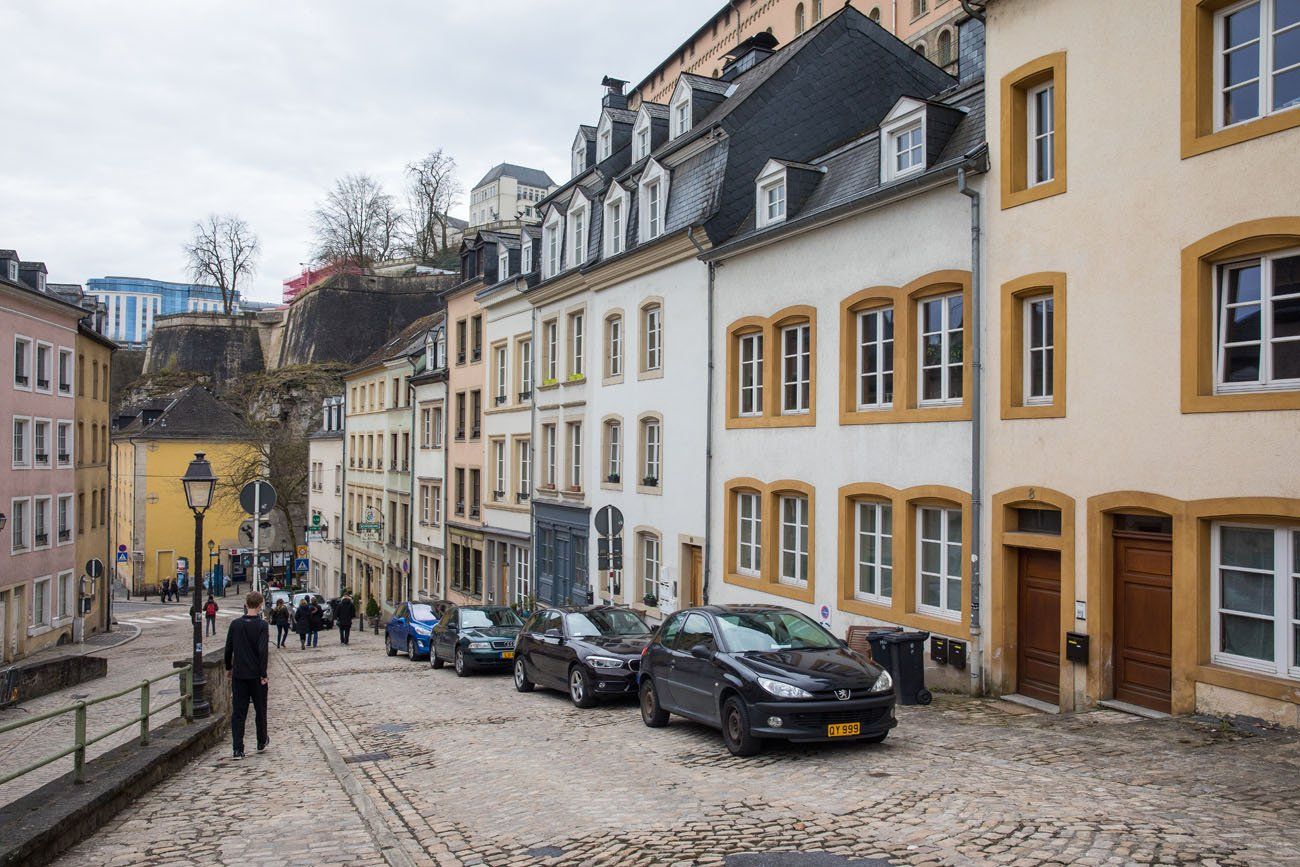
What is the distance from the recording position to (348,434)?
56188 mm

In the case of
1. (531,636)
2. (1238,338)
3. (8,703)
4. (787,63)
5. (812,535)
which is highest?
(787,63)

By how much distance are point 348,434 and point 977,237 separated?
46361 mm

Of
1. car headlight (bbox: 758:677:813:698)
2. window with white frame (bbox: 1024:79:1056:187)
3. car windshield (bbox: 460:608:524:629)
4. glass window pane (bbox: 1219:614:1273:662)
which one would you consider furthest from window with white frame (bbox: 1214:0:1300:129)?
car windshield (bbox: 460:608:524:629)

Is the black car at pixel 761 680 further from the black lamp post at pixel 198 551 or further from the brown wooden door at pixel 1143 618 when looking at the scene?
the black lamp post at pixel 198 551

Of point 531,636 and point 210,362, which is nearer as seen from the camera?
point 531,636

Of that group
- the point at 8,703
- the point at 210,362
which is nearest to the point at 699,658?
the point at 8,703

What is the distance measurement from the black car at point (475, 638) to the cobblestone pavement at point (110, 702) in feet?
17.1

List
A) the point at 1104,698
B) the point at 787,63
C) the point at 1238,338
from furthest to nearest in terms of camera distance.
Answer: the point at 787,63 < the point at 1104,698 < the point at 1238,338

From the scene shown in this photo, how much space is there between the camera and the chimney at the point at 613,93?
121ft

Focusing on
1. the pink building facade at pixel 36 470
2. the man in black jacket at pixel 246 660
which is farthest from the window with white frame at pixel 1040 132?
the pink building facade at pixel 36 470

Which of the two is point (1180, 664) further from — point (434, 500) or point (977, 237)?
point (434, 500)

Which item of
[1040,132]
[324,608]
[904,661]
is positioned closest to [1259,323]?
[1040,132]

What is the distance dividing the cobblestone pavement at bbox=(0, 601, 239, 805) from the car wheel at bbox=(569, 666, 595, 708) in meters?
5.56

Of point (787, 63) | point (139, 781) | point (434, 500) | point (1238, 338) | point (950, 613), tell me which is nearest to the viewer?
point (139, 781)
